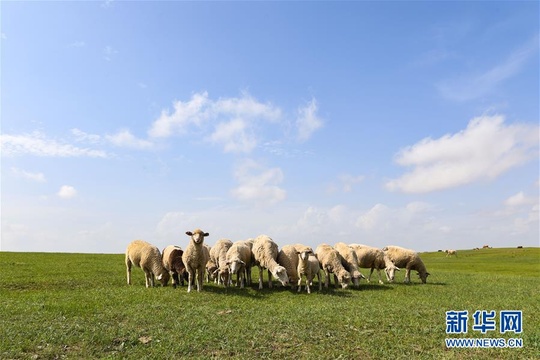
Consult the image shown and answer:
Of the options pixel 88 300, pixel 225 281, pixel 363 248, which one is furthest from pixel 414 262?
pixel 88 300

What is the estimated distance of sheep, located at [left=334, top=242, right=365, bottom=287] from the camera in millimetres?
21203

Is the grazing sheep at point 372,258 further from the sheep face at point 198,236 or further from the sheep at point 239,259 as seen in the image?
the sheep face at point 198,236

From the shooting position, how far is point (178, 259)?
21.0m

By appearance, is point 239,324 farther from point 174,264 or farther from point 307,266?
point 174,264

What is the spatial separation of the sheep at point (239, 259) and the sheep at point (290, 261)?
187 cm

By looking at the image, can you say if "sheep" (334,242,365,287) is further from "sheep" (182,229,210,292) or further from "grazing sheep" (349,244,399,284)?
"sheep" (182,229,210,292)

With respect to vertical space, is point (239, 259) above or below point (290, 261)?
above

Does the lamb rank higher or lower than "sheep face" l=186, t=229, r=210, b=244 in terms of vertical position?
lower

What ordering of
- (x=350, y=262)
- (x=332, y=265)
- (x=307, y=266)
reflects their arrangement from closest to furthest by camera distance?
1. (x=307, y=266)
2. (x=332, y=265)
3. (x=350, y=262)

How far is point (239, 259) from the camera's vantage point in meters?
19.9

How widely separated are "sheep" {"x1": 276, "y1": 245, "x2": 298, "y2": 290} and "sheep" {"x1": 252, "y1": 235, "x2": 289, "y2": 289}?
1.21 ft

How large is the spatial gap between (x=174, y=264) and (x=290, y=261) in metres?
6.53

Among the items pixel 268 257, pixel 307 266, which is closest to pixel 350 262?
pixel 307 266

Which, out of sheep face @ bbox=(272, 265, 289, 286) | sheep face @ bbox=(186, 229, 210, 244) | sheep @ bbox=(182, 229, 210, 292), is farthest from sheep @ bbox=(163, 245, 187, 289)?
sheep face @ bbox=(272, 265, 289, 286)
